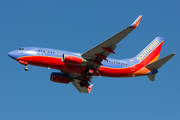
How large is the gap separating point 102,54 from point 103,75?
4.72 meters

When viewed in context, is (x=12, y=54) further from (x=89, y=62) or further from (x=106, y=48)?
(x=106, y=48)

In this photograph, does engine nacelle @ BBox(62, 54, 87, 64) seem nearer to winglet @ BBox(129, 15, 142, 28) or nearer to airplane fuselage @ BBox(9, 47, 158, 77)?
airplane fuselage @ BBox(9, 47, 158, 77)

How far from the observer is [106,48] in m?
43.4

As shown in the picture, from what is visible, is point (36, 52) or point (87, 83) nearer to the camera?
point (36, 52)

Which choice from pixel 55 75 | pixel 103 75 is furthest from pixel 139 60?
pixel 55 75

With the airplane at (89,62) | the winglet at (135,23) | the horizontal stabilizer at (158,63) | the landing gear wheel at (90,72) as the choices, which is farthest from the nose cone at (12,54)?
the horizontal stabilizer at (158,63)

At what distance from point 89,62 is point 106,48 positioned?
4.28 meters

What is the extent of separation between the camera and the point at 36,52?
45.1 meters

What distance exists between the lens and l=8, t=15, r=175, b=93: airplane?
1756 inches

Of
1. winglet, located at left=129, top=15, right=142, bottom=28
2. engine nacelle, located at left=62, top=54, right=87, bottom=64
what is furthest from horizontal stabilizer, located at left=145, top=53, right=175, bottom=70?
engine nacelle, located at left=62, top=54, right=87, bottom=64

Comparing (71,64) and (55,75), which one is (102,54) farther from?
(55,75)

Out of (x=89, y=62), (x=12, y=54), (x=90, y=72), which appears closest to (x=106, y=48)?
(x=89, y=62)

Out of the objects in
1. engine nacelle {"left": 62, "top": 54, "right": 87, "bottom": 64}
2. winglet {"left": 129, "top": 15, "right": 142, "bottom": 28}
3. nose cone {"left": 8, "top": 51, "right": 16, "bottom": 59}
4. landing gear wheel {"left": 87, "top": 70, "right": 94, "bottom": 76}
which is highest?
winglet {"left": 129, "top": 15, "right": 142, "bottom": 28}

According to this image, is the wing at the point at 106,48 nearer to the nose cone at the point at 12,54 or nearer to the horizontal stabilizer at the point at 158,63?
the horizontal stabilizer at the point at 158,63
